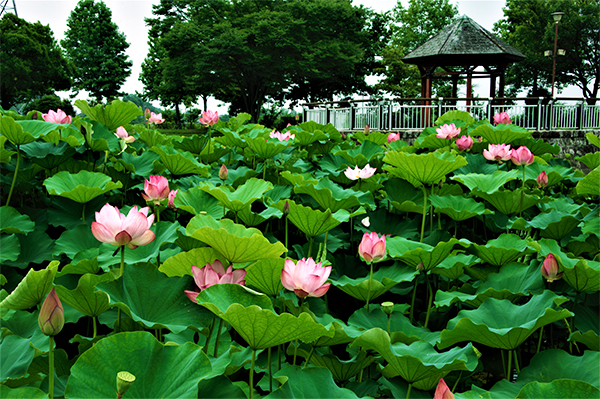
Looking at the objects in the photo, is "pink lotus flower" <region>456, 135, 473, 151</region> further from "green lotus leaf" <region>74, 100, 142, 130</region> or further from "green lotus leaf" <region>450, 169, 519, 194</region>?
"green lotus leaf" <region>74, 100, 142, 130</region>

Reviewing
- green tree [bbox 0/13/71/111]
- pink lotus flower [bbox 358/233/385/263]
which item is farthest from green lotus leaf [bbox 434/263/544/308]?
green tree [bbox 0/13/71/111]

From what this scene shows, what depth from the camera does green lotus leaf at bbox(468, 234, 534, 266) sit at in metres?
1.58

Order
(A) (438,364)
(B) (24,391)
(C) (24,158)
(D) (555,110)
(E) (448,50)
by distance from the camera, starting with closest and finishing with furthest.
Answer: (B) (24,391) → (A) (438,364) → (C) (24,158) → (D) (555,110) → (E) (448,50)

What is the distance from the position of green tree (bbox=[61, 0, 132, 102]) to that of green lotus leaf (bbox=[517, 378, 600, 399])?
32699 millimetres

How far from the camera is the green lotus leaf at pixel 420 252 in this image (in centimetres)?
143

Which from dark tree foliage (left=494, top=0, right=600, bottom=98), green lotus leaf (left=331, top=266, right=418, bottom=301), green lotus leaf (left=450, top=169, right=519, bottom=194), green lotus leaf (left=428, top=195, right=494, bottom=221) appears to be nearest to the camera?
green lotus leaf (left=331, top=266, right=418, bottom=301)

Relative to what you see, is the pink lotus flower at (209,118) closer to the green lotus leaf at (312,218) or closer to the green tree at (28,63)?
the green lotus leaf at (312,218)

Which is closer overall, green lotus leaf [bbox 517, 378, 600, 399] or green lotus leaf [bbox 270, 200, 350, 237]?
green lotus leaf [bbox 517, 378, 600, 399]

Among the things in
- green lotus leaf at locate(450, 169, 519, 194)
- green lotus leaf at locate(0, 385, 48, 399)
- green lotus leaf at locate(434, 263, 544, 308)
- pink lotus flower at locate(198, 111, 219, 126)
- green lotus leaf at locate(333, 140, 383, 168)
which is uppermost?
pink lotus flower at locate(198, 111, 219, 126)

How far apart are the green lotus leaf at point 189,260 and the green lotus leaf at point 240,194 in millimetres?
399

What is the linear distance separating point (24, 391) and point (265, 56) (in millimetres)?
21843

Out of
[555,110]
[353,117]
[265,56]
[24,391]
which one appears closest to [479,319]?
[24,391]

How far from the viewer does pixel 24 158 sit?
6.91 ft

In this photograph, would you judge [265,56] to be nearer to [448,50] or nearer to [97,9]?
[448,50]
